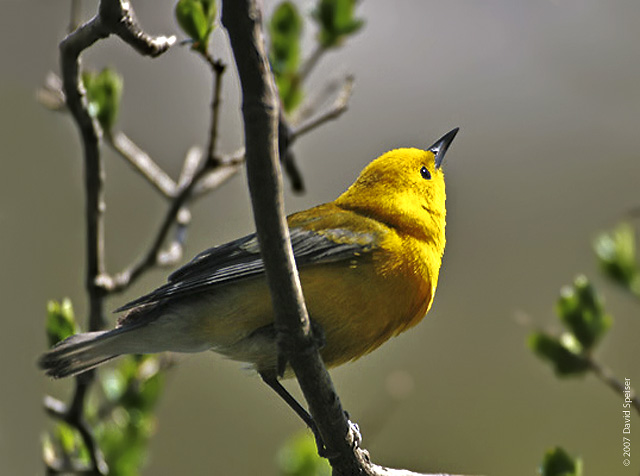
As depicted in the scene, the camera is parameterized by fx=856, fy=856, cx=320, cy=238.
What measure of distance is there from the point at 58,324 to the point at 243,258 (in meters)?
0.83

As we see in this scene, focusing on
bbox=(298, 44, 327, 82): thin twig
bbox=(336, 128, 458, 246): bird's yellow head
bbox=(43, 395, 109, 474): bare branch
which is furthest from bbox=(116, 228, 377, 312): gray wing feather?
bbox=(298, 44, 327, 82): thin twig

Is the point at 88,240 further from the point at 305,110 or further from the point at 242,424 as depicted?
the point at 242,424

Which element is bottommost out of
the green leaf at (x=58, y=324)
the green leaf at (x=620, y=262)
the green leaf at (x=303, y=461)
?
the green leaf at (x=303, y=461)

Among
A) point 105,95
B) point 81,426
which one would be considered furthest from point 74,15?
point 81,426

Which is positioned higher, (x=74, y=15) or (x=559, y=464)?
(x=74, y=15)

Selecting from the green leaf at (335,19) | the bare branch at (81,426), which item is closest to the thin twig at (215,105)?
the green leaf at (335,19)

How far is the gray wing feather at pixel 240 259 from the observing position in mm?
3465

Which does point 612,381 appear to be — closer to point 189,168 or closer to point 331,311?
point 331,311

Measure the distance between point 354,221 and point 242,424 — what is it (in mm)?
4521

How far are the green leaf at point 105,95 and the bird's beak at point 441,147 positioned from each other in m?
1.59

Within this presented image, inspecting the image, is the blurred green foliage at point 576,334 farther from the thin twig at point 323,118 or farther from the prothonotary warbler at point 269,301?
the thin twig at point 323,118

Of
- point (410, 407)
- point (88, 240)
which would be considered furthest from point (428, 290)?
point (410, 407)

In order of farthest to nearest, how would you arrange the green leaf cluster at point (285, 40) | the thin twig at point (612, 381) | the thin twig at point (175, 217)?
the green leaf cluster at point (285, 40) < the thin twig at point (175, 217) < the thin twig at point (612, 381)

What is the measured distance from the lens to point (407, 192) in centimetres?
405
